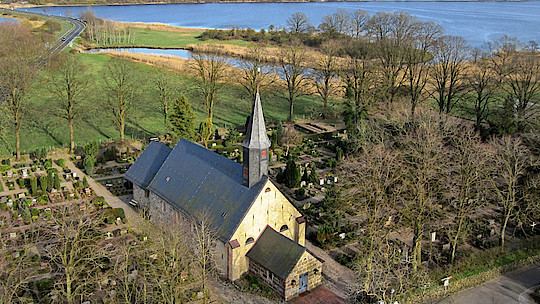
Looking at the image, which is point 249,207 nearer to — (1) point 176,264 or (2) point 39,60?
(1) point 176,264

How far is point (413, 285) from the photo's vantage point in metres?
29.2

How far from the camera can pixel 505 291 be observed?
99.8 ft

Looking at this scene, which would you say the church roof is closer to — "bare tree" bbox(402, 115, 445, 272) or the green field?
"bare tree" bbox(402, 115, 445, 272)

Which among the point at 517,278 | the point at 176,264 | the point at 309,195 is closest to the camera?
the point at 176,264

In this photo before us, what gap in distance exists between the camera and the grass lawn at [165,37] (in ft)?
387

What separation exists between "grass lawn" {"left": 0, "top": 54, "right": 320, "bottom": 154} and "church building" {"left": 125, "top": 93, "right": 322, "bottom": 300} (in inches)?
1040

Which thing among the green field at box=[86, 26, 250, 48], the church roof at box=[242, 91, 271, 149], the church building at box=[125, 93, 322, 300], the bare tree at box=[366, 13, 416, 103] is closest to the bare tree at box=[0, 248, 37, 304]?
the church building at box=[125, 93, 322, 300]

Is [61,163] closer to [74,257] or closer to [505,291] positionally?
[74,257]

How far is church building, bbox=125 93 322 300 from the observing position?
29359mm

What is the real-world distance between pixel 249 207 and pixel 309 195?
553 inches

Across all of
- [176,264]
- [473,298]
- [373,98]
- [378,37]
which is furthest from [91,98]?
[473,298]

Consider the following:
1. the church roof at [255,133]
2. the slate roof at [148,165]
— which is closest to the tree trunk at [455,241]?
the church roof at [255,133]

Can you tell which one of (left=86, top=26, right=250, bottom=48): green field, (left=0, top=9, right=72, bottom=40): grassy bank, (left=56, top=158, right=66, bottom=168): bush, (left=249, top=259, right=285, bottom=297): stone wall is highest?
(left=0, top=9, right=72, bottom=40): grassy bank

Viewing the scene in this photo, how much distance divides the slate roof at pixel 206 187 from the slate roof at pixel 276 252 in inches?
75.2
